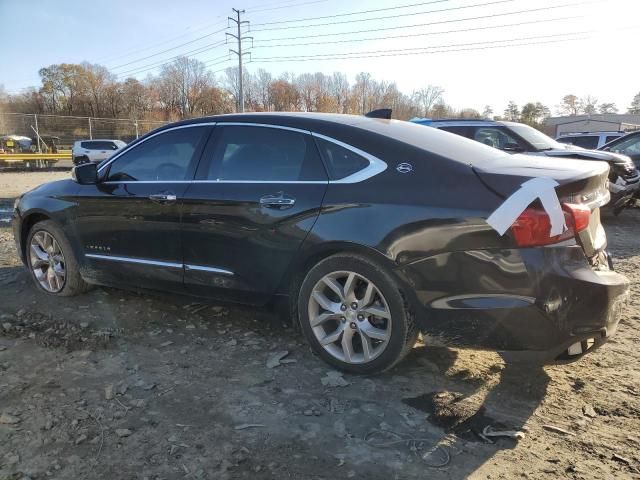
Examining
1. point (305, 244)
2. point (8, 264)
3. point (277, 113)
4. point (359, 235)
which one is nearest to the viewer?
point (359, 235)

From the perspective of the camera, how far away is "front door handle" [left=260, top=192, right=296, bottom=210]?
10.8 feet

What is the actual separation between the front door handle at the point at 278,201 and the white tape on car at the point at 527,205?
1.25 meters

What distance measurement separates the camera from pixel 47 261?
4.86m

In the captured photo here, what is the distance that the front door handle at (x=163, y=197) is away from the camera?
3818 mm

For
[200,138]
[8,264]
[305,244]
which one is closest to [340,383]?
[305,244]

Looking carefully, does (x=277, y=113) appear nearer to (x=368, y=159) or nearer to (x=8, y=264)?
(x=368, y=159)

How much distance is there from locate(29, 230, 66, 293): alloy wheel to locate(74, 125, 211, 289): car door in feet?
1.41

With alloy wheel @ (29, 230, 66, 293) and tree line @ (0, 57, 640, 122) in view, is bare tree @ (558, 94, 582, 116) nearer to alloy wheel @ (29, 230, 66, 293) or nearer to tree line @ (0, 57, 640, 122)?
tree line @ (0, 57, 640, 122)

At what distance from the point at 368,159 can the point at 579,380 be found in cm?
190

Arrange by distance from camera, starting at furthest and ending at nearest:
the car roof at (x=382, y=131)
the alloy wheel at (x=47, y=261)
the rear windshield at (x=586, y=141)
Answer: the rear windshield at (x=586, y=141)
the alloy wheel at (x=47, y=261)
the car roof at (x=382, y=131)

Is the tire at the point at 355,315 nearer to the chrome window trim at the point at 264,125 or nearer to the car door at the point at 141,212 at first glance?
the chrome window trim at the point at 264,125

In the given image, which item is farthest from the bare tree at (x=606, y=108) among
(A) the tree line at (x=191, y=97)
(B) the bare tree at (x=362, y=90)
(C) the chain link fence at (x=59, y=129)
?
(C) the chain link fence at (x=59, y=129)

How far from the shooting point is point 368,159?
3.14 meters

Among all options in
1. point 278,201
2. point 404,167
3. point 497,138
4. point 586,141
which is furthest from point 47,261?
point 586,141
